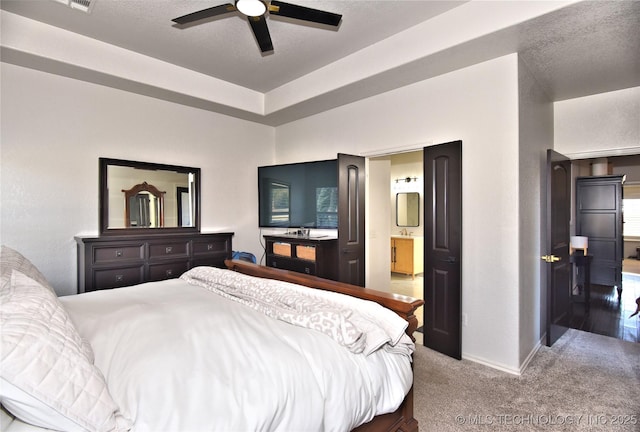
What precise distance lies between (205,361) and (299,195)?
3335 mm

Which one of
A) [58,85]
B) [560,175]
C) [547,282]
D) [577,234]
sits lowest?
[547,282]

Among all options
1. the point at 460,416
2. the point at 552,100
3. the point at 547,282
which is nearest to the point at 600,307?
the point at 547,282

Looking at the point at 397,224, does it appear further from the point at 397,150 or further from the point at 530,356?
the point at 530,356

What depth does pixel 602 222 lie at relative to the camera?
5.41 m

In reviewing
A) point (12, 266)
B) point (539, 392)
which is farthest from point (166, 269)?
point (539, 392)

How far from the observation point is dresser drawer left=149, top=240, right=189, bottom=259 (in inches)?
137

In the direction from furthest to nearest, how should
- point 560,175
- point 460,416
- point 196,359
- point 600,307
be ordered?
point 600,307, point 560,175, point 460,416, point 196,359

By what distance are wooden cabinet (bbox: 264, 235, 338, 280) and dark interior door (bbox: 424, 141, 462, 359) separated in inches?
40.2

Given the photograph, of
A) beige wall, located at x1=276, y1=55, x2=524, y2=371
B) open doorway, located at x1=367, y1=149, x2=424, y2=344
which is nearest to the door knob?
beige wall, located at x1=276, y1=55, x2=524, y2=371

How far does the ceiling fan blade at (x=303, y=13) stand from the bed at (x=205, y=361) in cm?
177

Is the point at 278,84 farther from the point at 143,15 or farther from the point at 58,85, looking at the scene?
the point at 58,85

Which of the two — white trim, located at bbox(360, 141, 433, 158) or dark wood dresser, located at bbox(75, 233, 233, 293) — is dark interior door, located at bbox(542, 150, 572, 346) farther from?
dark wood dresser, located at bbox(75, 233, 233, 293)

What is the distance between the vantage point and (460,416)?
2.13 m

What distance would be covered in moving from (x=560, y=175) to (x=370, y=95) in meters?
2.19
